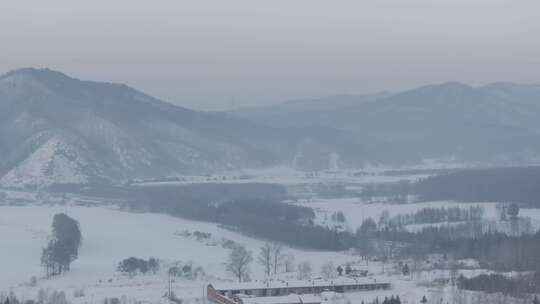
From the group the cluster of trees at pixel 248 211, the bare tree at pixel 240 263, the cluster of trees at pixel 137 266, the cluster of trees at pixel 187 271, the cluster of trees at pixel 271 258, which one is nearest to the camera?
the bare tree at pixel 240 263

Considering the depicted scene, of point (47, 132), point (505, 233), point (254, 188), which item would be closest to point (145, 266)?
point (505, 233)

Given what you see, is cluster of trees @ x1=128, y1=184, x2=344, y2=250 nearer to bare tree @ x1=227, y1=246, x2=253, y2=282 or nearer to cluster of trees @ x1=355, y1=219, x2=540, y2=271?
cluster of trees @ x1=355, y1=219, x2=540, y2=271

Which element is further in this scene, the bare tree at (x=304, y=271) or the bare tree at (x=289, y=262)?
the bare tree at (x=289, y=262)

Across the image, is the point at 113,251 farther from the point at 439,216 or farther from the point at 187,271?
the point at 439,216

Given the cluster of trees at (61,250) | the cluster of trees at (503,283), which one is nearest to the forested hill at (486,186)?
the cluster of trees at (61,250)

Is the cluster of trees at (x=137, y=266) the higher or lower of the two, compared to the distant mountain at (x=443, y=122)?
lower

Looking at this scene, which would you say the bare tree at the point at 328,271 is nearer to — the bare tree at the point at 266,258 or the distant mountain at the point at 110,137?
the bare tree at the point at 266,258

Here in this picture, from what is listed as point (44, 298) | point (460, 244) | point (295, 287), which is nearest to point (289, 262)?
point (460, 244)
